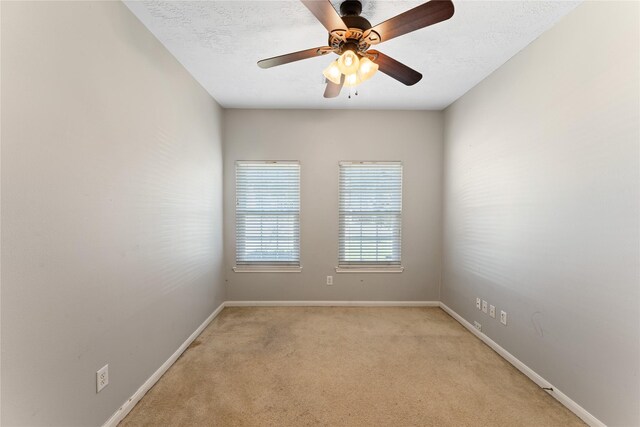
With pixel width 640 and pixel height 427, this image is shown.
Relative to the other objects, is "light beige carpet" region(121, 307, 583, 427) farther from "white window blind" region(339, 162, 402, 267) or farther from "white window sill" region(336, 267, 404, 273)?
"white window blind" region(339, 162, 402, 267)

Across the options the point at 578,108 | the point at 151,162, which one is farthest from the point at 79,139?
the point at 578,108

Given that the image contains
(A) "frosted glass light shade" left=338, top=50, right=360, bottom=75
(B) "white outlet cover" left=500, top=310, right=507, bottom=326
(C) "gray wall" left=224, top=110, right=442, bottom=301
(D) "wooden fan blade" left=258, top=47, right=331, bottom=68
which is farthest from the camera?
(C) "gray wall" left=224, top=110, right=442, bottom=301

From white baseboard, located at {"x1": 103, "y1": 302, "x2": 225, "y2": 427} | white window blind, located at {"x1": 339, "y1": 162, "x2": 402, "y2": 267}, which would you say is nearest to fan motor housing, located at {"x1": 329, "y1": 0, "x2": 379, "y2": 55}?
white window blind, located at {"x1": 339, "y1": 162, "x2": 402, "y2": 267}

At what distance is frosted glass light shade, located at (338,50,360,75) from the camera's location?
5.31 feet

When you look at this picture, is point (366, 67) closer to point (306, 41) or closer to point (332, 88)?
point (332, 88)

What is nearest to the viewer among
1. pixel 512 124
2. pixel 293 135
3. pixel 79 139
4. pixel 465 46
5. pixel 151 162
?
pixel 79 139

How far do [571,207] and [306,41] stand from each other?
227cm

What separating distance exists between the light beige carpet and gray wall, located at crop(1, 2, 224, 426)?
378 mm

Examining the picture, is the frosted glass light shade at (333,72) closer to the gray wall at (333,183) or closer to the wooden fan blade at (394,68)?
the wooden fan blade at (394,68)

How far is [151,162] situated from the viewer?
6.77ft

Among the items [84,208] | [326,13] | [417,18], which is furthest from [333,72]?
[84,208]

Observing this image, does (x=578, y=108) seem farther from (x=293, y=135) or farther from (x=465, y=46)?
(x=293, y=135)

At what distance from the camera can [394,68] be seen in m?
1.87

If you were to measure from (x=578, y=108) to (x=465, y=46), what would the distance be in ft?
→ 3.13
